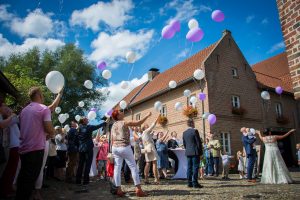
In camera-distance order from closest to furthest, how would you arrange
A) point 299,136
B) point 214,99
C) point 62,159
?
point 62,159, point 214,99, point 299,136

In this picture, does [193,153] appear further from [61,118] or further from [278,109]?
[278,109]

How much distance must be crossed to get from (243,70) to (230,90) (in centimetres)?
271

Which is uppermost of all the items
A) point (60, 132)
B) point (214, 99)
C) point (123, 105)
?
point (214, 99)

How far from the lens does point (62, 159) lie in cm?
919

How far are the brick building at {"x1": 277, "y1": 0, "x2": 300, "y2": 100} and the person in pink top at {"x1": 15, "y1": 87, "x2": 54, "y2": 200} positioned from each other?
397 centimetres

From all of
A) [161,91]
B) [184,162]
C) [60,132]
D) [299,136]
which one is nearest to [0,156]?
[60,132]

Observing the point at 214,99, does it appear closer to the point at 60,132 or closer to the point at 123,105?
the point at 123,105

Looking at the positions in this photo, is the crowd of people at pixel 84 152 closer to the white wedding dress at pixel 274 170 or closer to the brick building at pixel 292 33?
the white wedding dress at pixel 274 170

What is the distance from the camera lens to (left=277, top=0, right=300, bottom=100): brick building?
409 cm

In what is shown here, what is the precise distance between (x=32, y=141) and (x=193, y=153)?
454cm

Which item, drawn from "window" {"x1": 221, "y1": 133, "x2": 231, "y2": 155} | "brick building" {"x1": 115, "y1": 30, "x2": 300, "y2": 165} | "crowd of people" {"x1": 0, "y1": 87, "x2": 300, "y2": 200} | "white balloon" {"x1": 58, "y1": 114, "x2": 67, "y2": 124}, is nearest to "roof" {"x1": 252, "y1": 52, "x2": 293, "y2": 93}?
"brick building" {"x1": 115, "y1": 30, "x2": 300, "y2": 165}

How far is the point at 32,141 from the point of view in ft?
11.8

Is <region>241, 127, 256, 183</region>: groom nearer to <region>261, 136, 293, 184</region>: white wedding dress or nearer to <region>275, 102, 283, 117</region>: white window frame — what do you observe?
<region>261, 136, 293, 184</region>: white wedding dress

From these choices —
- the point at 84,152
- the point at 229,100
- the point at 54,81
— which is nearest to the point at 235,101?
the point at 229,100
